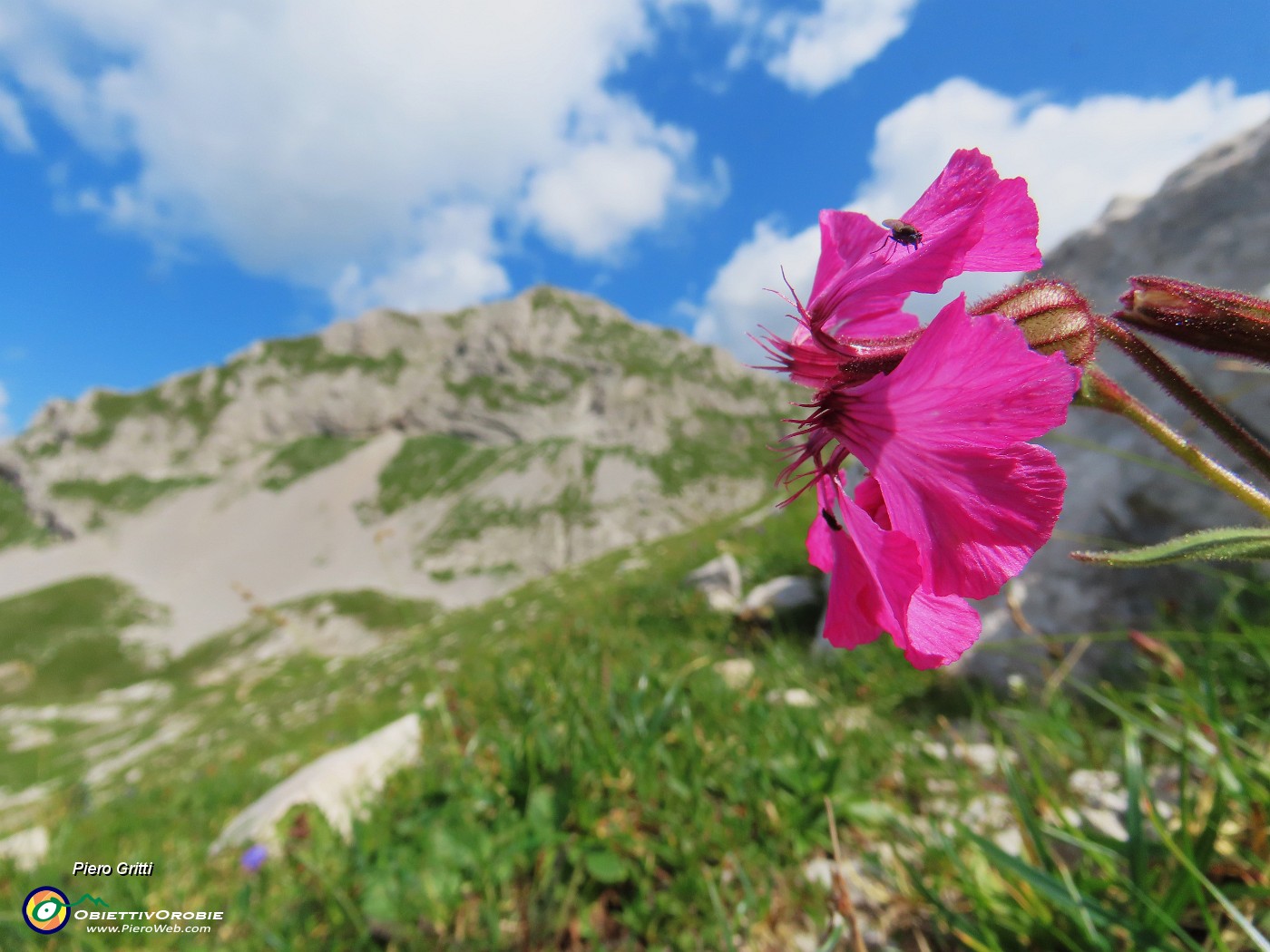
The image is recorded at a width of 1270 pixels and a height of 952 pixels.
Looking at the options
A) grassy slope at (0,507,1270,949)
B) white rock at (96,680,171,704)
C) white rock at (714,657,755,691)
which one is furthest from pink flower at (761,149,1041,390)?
white rock at (96,680,171,704)

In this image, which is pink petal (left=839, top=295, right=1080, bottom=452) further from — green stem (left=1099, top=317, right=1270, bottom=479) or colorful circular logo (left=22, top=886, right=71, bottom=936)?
colorful circular logo (left=22, top=886, right=71, bottom=936)

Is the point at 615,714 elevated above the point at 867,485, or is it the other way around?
the point at 867,485

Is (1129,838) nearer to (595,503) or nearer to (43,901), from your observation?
(43,901)

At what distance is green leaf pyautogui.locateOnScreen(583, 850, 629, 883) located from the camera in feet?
6.79

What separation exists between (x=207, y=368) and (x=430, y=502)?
149 feet

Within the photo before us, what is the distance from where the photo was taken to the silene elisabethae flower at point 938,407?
682 millimetres

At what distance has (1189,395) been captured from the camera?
2.69ft

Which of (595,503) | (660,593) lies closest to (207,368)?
(595,503)

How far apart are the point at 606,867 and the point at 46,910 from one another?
7.37ft


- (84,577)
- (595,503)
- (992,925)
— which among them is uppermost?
(84,577)

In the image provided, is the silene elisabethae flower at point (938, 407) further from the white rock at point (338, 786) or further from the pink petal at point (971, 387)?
the white rock at point (338, 786)

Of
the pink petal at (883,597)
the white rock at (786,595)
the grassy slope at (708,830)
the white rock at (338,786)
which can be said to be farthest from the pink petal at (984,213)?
the white rock at (786,595)

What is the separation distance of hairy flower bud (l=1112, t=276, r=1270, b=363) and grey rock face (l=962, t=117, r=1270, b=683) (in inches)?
128

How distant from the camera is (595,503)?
75.4 m
